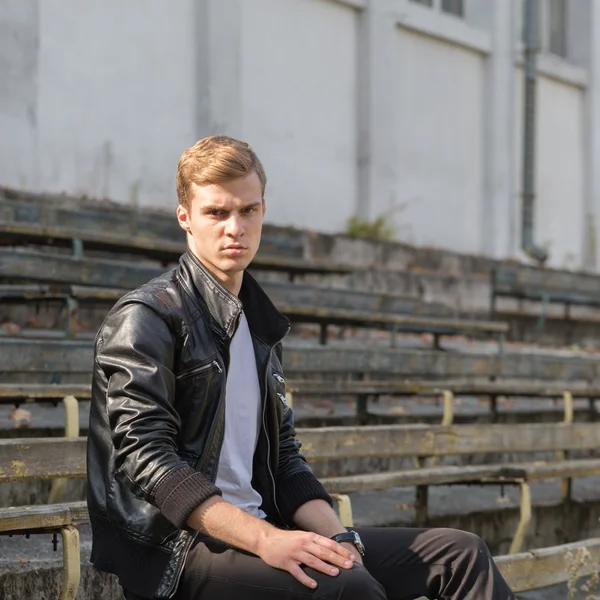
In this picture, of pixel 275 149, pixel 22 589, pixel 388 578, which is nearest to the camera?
pixel 388 578

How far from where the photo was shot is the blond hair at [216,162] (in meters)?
2.56

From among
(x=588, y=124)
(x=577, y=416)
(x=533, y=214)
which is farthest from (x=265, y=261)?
(x=588, y=124)

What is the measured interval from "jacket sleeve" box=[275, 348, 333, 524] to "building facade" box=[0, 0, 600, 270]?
643 centimetres

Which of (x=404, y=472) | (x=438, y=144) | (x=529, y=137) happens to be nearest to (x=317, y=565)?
(x=404, y=472)

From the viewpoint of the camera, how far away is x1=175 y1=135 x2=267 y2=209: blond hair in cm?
256

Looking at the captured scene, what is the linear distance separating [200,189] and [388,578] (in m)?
1.07

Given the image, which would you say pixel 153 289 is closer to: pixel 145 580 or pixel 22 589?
pixel 145 580

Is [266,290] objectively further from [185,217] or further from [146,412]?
[146,412]

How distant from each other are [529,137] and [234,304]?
41.6 feet

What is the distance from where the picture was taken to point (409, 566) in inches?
105

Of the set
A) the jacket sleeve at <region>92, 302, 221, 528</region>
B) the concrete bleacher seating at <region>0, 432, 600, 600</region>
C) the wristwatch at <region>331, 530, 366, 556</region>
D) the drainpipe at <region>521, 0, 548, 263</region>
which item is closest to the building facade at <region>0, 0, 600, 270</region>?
the drainpipe at <region>521, 0, 548, 263</region>

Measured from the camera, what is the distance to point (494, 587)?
2.60 meters

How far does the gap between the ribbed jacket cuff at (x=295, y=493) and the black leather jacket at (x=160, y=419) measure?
0.10 meters

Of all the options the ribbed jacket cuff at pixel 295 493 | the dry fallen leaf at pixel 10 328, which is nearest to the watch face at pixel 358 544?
the ribbed jacket cuff at pixel 295 493
